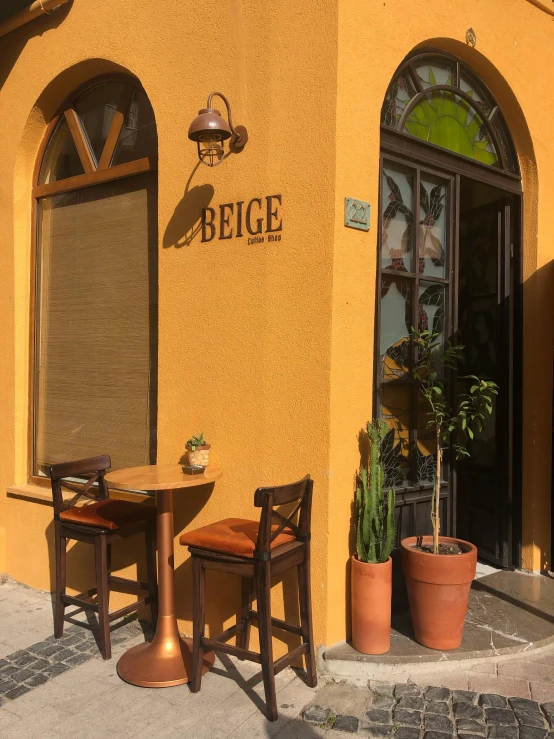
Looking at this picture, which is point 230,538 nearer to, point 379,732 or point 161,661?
point 161,661

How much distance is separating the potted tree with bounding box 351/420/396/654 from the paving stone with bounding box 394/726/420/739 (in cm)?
55

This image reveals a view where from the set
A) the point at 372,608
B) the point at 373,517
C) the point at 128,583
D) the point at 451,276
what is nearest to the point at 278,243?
the point at 451,276

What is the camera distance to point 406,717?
3246 millimetres

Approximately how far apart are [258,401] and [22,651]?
2.08m

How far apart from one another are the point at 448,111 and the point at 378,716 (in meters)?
3.81

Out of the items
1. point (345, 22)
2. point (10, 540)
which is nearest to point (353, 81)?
point (345, 22)

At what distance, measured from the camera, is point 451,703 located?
3.37 m

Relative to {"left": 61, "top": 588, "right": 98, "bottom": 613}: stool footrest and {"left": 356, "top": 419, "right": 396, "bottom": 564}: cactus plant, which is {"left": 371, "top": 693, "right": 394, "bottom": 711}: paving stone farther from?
{"left": 61, "top": 588, "right": 98, "bottom": 613}: stool footrest

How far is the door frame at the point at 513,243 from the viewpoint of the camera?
422 centimetres

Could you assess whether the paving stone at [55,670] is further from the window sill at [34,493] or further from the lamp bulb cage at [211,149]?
the lamp bulb cage at [211,149]

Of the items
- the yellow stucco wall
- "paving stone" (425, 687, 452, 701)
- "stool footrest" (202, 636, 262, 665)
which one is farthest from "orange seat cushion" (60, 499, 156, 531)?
"paving stone" (425, 687, 452, 701)

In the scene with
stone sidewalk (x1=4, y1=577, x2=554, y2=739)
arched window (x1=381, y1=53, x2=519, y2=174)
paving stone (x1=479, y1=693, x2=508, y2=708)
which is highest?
arched window (x1=381, y1=53, x2=519, y2=174)

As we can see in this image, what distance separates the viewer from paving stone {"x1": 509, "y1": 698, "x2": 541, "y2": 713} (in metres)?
3.31

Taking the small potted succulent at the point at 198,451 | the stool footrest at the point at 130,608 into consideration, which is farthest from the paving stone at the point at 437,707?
the stool footrest at the point at 130,608
